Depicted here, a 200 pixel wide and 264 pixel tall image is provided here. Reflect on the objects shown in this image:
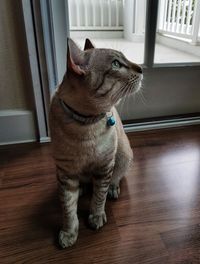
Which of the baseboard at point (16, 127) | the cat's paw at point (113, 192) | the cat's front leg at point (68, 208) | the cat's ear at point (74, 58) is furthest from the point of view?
the baseboard at point (16, 127)

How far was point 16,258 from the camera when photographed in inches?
29.4

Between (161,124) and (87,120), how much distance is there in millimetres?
925

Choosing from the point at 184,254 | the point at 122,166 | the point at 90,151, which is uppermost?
the point at 90,151

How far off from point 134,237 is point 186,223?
204 mm

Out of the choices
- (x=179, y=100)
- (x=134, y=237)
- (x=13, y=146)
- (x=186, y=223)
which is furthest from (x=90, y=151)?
(x=179, y=100)

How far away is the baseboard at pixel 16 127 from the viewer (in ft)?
4.12

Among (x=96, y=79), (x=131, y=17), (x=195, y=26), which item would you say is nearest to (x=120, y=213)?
(x=96, y=79)

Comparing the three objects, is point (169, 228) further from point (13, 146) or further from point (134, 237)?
point (13, 146)

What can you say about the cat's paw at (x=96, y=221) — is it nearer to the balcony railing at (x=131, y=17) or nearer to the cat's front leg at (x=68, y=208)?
the cat's front leg at (x=68, y=208)

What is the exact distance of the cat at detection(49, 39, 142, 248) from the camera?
582mm

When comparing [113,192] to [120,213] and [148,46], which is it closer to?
[120,213]

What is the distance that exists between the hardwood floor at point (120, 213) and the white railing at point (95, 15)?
721 mm

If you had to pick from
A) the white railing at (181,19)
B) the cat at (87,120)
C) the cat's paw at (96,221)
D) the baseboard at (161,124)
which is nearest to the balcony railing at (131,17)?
the white railing at (181,19)

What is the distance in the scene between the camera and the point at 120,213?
0.90 m
